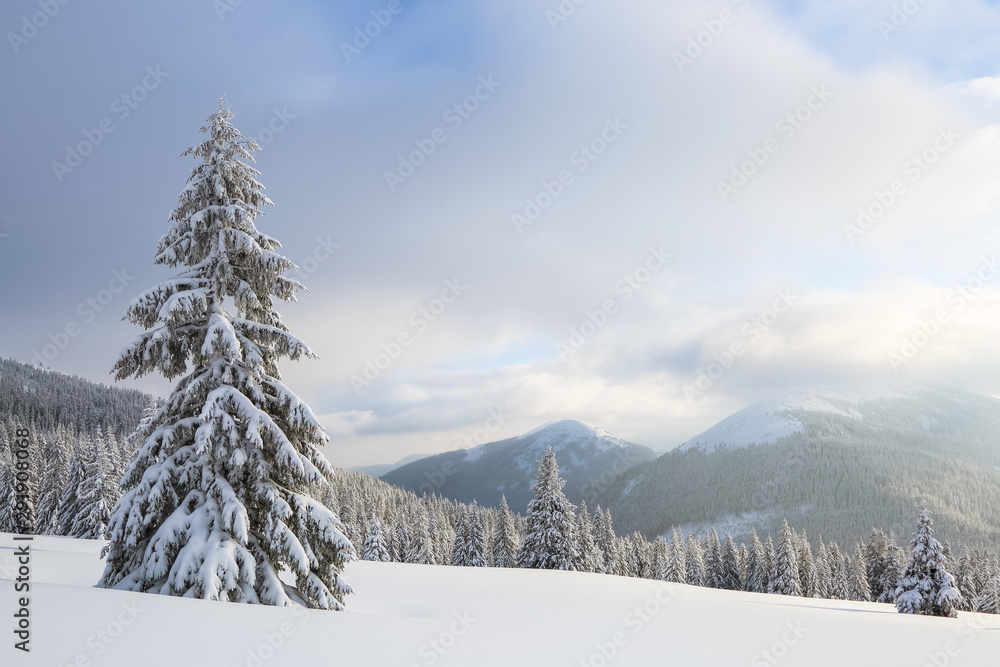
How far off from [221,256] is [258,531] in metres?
5.18

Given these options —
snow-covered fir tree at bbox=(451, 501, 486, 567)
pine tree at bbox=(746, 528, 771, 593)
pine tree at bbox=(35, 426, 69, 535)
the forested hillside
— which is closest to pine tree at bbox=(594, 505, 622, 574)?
snow-covered fir tree at bbox=(451, 501, 486, 567)

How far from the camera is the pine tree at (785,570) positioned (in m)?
54.9

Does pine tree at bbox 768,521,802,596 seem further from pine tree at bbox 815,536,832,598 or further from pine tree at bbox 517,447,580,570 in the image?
pine tree at bbox 517,447,580,570

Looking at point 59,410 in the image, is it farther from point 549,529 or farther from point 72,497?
point 549,529

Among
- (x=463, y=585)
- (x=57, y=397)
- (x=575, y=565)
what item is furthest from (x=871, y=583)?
(x=57, y=397)

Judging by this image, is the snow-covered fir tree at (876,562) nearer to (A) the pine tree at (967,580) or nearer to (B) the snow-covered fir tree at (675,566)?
(A) the pine tree at (967,580)

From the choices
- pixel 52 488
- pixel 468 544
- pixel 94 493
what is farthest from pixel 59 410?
pixel 468 544

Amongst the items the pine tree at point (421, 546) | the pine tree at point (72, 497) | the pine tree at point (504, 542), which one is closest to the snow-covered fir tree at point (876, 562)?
the pine tree at point (504, 542)

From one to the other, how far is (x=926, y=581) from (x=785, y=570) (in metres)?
25.8

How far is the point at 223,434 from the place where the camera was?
349 inches

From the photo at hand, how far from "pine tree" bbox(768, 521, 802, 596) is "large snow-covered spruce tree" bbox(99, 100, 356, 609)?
60.1m

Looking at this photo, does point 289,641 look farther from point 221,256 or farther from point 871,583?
point 871,583

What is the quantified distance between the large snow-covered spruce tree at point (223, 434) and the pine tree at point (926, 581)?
38.7 metres

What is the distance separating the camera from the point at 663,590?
63.0 ft
